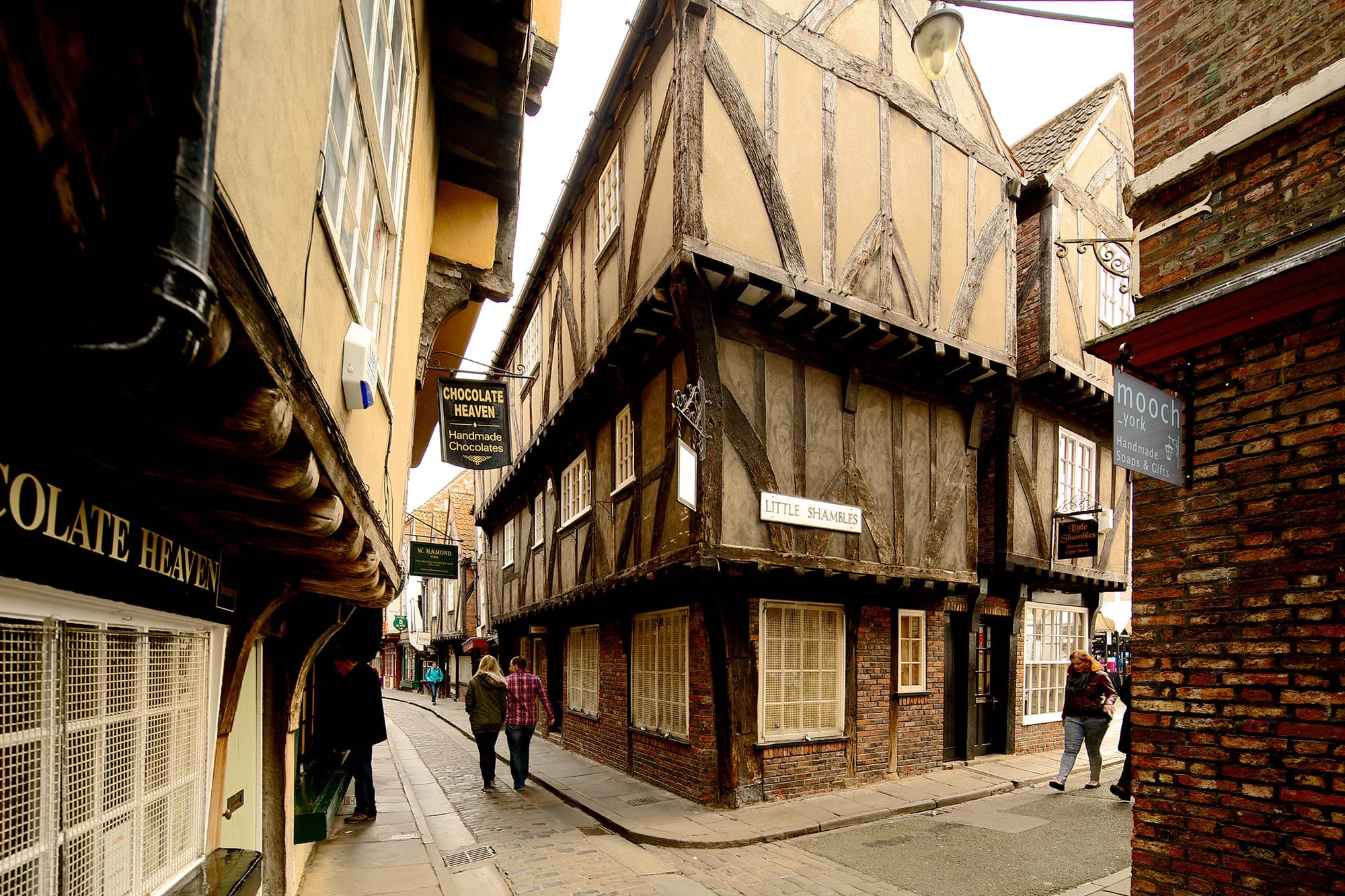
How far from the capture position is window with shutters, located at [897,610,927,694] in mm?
11352

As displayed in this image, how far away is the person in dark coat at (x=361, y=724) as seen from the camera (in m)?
8.57

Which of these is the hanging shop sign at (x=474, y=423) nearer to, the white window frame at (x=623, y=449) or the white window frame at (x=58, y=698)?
the white window frame at (x=623, y=449)

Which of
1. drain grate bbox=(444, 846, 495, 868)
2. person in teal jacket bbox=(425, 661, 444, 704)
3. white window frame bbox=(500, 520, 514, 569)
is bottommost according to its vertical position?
person in teal jacket bbox=(425, 661, 444, 704)

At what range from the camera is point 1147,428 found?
4.70 metres

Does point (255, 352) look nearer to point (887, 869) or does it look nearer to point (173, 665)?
point (173, 665)

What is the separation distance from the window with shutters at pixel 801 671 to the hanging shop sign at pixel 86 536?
308 inches

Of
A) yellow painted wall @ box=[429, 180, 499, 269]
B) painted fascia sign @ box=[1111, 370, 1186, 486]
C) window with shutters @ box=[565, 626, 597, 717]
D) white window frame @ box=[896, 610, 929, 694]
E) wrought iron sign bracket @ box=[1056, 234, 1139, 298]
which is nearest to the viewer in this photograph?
painted fascia sign @ box=[1111, 370, 1186, 486]

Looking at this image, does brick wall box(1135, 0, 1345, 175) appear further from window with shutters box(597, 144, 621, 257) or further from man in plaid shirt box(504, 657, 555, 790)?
man in plaid shirt box(504, 657, 555, 790)

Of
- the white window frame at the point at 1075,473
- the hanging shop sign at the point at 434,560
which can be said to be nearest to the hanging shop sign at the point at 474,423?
the hanging shop sign at the point at 434,560

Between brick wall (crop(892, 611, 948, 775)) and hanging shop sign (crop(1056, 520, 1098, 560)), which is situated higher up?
hanging shop sign (crop(1056, 520, 1098, 560))

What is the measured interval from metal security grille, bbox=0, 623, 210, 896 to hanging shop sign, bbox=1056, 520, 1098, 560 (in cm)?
1273

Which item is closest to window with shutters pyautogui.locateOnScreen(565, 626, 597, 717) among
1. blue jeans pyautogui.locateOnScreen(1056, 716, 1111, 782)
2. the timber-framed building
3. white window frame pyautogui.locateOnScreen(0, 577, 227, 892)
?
the timber-framed building

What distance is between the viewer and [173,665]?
11.0 ft

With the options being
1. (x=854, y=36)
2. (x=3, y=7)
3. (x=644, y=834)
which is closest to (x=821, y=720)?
(x=644, y=834)
